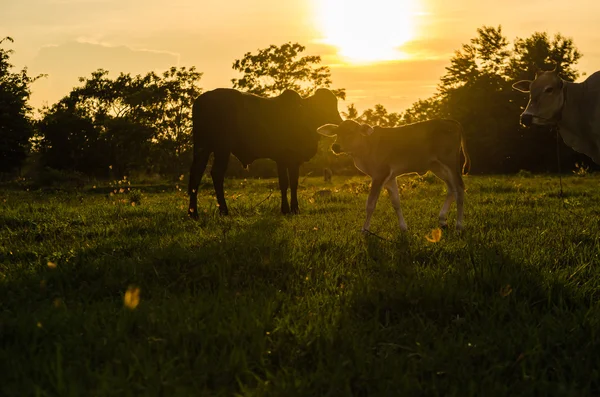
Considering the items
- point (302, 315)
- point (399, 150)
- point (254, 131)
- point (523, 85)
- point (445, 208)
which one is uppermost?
point (523, 85)

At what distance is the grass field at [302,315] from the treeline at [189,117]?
1517 inches

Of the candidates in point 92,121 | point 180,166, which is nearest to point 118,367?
point 180,166

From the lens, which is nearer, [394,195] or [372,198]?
[372,198]

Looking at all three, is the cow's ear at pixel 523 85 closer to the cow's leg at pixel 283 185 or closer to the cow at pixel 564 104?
the cow at pixel 564 104

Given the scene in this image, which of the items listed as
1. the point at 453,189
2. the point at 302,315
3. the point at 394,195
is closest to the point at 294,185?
the point at 394,195

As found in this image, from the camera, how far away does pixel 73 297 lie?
5.22m

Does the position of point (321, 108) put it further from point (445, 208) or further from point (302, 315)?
point (302, 315)

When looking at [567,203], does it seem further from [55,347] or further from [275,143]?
[55,347]

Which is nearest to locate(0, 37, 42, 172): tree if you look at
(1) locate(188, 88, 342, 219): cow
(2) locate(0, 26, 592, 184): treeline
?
(2) locate(0, 26, 592, 184): treeline

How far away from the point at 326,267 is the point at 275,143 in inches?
254

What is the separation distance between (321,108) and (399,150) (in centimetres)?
430

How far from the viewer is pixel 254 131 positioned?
12.1 meters

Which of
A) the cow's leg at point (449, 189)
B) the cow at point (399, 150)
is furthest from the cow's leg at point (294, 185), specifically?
the cow's leg at point (449, 189)

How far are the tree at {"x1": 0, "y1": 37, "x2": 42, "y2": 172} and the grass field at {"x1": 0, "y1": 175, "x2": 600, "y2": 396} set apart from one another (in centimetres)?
3933
